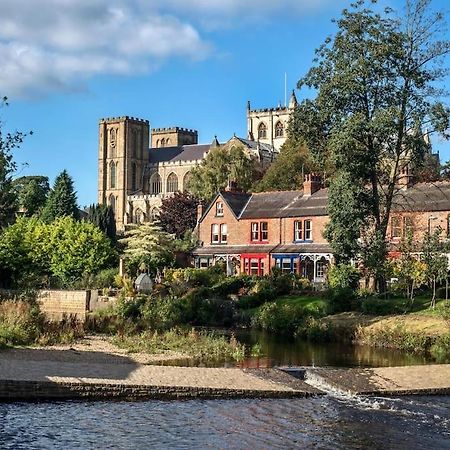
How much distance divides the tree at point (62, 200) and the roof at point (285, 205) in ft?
96.5

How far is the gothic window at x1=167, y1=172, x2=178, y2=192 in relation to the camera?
134125mm

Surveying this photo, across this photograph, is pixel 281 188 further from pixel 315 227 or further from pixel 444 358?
pixel 444 358

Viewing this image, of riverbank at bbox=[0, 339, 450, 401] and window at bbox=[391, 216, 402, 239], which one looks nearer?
riverbank at bbox=[0, 339, 450, 401]

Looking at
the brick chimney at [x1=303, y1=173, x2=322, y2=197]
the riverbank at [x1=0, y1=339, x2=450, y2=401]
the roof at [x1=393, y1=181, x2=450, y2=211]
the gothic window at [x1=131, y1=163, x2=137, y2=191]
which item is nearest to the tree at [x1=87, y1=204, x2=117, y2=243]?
the brick chimney at [x1=303, y1=173, x2=322, y2=197]

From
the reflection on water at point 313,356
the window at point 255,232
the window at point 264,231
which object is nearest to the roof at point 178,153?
the window at point 255,232

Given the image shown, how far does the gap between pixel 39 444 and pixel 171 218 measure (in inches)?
2526

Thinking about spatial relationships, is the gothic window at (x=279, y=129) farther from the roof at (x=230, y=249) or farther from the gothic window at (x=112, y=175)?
the roof at (x=230, y=249)

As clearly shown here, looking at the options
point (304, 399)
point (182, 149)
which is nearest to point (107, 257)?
point (304, 399)

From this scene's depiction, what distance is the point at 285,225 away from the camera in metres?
58.3

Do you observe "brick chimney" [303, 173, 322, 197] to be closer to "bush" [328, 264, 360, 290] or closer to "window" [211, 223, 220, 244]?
"window" [211, 223, 220, 244]

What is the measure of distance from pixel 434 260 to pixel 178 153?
4190 inches

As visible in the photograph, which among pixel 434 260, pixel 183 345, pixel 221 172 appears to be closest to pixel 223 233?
pixel 221 172

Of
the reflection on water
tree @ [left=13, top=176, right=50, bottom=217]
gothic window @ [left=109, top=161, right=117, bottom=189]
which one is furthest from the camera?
gothic window @ [left=109, top=161, right=117, bottom=189]

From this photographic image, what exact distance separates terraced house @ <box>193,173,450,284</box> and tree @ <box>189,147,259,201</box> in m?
14.5
